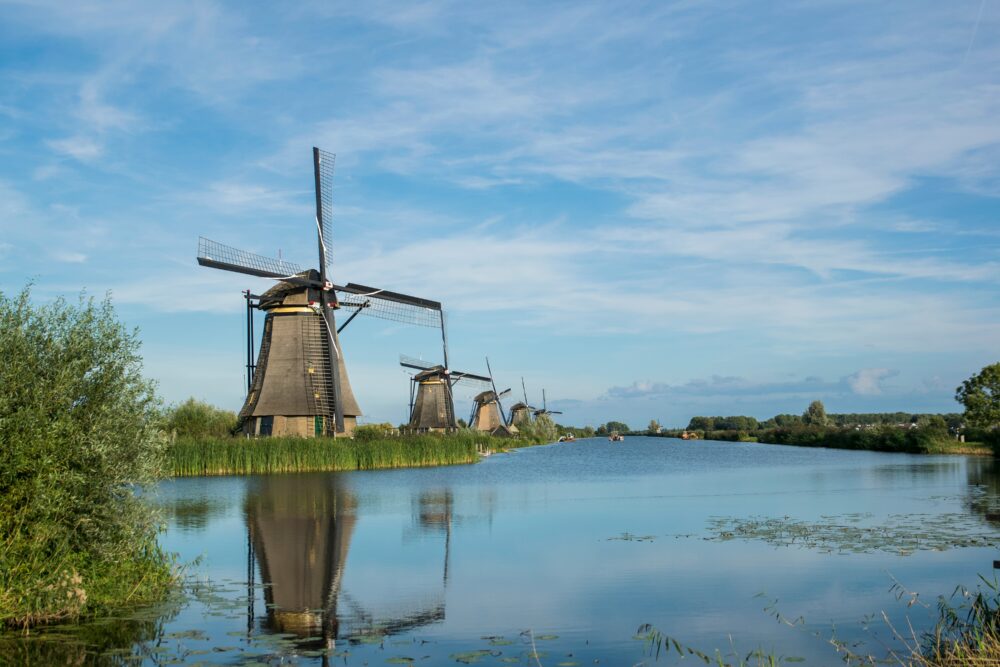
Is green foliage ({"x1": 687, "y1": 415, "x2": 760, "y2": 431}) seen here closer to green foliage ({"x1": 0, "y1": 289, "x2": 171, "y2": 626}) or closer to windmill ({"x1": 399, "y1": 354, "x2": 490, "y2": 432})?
windmill ({"x1": 399, "y1": 354, "x2": 490, "y2": 432})

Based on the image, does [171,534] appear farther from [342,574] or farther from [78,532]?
[78,532]

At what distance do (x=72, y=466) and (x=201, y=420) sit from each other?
106 feet

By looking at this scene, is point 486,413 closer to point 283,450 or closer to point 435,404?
point 435,404

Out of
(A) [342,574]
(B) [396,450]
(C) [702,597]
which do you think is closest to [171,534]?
(A) [342,574]

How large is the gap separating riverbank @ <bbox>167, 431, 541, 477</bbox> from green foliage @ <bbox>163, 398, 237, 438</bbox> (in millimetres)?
6495

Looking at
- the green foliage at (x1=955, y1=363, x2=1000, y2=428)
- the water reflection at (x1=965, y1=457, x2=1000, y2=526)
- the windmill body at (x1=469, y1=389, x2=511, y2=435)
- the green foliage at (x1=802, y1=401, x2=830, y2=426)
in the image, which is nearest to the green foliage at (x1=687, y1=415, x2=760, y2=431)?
the green foliage at (x1=802, y1=401, x2=830, y2=426)

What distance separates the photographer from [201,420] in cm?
4059

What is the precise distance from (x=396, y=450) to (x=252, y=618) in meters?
26.3

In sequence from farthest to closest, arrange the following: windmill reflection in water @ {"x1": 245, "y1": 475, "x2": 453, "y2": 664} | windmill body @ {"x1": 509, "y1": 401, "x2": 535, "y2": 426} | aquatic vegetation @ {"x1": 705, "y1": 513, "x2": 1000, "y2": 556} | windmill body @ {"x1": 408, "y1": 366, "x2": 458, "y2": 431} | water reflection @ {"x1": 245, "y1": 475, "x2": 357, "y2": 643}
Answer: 1. windmill body @ {"x1": 509, "y1": 401, "x2": 535, "y2": 426}
2. windmill body @ {"x1": 408, "y1": 366, "x2": 458, "y2": 431}
3. aquatic vegetation @ {"x1": 705, "y1": 513, "x2": 1000, "y2": 556}
4. water reflection @ {"x1": 245, "y1": 475, "x2": 357, "y2": 643}
5. windmill reflection in water @ {"x1": 245, "y1": 475, "x2": 453, "y2": 664}

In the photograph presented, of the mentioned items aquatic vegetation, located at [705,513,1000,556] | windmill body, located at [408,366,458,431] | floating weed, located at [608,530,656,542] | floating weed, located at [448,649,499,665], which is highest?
windmill body, located at [408,366,458,431]

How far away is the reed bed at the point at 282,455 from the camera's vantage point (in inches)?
1168

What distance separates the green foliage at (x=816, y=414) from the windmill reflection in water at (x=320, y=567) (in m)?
93.2

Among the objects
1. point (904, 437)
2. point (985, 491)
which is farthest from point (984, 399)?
point (985, 491)

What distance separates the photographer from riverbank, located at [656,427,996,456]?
49.2 meters
